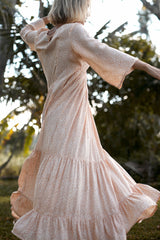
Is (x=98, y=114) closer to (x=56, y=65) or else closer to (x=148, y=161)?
(x=148, y=161)

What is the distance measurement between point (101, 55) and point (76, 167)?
56 centimetres

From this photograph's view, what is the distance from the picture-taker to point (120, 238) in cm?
157

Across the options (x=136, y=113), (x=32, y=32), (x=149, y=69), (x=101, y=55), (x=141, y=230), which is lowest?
(x=141, y=230)

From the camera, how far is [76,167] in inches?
65.9

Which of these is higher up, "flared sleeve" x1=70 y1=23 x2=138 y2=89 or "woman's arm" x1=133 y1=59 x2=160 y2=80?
"flared sleeve" x1=70 y1=23 x2=138 y2=89

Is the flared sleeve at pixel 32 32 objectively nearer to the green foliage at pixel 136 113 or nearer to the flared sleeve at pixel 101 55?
the flared sleeve at pixel 101 55

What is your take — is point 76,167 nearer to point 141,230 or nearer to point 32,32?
point 32,32

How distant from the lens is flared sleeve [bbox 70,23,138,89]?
1.63 m

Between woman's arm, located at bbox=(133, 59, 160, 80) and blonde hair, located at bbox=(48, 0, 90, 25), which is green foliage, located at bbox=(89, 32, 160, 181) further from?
woman's arm, located at bbox=(133, 59, 160, 80)

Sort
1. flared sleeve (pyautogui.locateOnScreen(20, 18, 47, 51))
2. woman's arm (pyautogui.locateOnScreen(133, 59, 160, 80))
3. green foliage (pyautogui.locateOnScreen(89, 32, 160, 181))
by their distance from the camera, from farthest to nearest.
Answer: green foliage (pyautogui.locateOnScreen(89, 32, 160, 181)) < flared sleeve (pyautogui.locateOnScreen(20, 18, 47, 51)) < woman's arm (pyautogui.locateOnScreen(133, 59, 160, 80))

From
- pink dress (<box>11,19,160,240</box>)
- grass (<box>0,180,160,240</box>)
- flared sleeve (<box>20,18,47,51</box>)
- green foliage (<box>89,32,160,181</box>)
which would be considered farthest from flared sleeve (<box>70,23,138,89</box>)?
green foliage (<box>89,32,160,181</box>)

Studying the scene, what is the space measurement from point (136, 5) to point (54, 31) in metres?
2.39

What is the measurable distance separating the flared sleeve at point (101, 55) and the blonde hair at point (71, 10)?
0.31ft

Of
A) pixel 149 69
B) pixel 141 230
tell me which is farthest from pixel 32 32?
pixel 141 230
